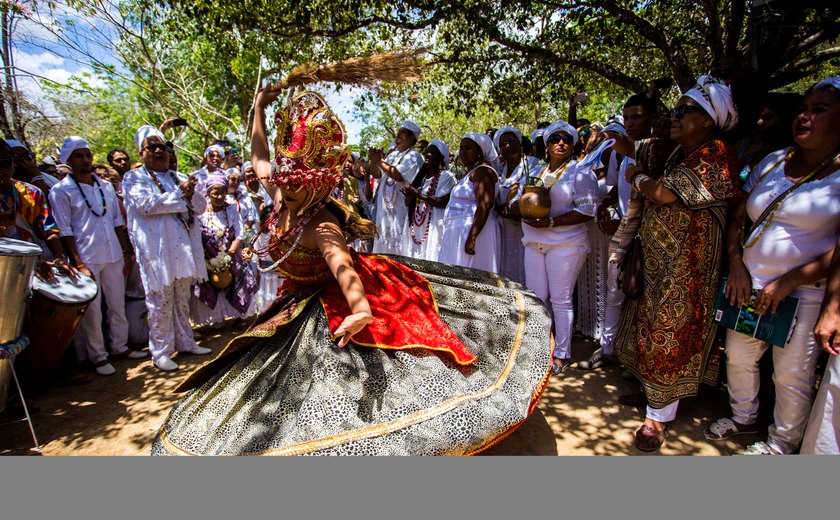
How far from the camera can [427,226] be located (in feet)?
20.9

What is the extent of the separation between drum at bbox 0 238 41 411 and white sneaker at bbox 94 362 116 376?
1.46 metres

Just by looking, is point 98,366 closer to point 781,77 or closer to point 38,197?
point 38,197

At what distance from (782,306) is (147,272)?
5.51m

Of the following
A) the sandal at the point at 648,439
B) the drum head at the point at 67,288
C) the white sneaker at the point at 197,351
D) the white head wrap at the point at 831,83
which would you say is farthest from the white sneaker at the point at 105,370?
the white head wrap at the point at 831,83

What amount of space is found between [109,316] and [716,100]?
20.2 feet

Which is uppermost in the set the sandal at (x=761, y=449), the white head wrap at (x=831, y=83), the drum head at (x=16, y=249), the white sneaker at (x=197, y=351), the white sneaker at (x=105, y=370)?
the white head wrap at (x=831, y=83)

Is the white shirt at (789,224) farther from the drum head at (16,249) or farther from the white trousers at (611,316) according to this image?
the drum head at (16,249)

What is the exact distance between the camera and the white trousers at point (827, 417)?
101 inches

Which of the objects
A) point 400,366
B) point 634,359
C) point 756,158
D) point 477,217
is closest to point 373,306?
point 400,366

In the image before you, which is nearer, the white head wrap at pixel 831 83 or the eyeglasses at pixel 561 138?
the white head wrap at pixel 831 83

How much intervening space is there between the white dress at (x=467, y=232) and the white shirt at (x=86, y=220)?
366 centimetres

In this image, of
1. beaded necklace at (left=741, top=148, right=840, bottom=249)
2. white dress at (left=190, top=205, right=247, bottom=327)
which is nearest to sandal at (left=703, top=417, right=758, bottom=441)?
beaded necklace at (left=741, top=148, right=840, bottom=249)

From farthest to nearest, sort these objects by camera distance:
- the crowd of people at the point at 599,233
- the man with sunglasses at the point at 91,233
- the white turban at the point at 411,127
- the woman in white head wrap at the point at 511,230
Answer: the white turban at the point at 411,127, the woman in white head wrap at the point at 511,230, the man with sunglasses at the point at 91,233, the crowd of people at the point at 599,233

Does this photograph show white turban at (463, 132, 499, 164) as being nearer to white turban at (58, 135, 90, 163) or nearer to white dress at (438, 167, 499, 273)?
white dress at (438, 167, 499, 273)
